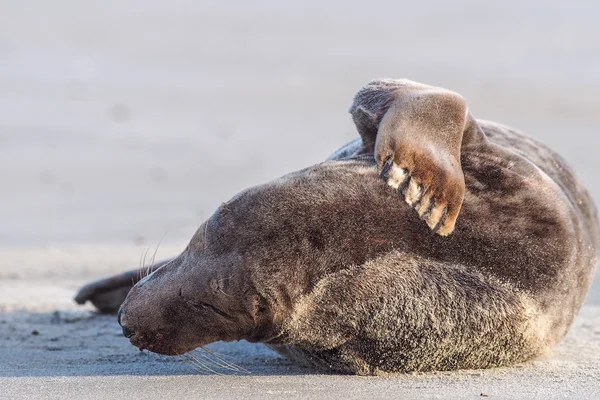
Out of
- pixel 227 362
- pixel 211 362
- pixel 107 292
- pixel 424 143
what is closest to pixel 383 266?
pixel 424 143

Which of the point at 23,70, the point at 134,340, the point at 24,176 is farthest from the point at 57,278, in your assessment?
the point at 23,70

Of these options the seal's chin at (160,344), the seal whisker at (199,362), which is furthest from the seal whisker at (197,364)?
the seal's chin at (160,344)

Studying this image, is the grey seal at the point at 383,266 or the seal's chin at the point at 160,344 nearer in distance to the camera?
the grey seal at the point at 383,266

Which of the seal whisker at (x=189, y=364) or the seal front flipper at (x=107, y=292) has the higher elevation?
the seal front flipper at (x=107, y=292)

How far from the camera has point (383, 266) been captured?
468cm

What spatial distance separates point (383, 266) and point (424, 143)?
0.54 m

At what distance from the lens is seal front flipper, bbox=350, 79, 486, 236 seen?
440 cm

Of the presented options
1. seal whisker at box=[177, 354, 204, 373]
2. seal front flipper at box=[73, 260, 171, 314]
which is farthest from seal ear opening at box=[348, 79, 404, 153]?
seal front flipper at box=[73, 260, 171, 314]

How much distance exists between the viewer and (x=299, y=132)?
18062mm

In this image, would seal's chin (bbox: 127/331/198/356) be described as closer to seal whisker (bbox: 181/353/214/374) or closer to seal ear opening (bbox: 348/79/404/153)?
seal whisker (bbox: 181/353/214/374)

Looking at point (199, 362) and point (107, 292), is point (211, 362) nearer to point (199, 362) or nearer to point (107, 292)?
point (199, 362)

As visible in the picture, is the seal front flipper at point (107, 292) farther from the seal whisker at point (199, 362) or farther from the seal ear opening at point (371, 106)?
the seal ear opening at point (371, 106)

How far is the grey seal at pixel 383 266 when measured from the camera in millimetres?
4648

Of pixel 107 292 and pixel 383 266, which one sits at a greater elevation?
pixel 107 292
